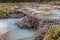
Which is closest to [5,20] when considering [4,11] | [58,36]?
[4,11]

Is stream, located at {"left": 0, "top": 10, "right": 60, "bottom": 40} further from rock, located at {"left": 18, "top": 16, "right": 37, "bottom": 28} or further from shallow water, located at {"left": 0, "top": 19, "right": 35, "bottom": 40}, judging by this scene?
rock, located at {"left": 18, "top": 16, "right": 37, "bottom": 28}

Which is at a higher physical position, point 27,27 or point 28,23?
point 28,23

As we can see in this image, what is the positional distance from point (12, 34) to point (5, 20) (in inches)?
117

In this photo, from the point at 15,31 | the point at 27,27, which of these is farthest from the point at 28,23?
the point at 15,31

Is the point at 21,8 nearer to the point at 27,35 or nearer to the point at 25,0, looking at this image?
the point at 25,0

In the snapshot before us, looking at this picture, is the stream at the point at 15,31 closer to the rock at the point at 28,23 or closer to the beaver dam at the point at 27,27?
the beaver dam at the point at 27,27

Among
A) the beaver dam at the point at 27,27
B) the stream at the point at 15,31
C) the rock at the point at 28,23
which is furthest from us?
the rock at the point at 28,23

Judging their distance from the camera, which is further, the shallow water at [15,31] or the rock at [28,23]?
the rock at [28,23]

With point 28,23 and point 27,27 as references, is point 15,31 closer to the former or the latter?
point 27,27

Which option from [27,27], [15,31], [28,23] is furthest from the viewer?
[28,23]

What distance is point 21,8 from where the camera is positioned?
47.3ft

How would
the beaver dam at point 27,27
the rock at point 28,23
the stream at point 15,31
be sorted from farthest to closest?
the rock at point 28,23 → the stream at point 15,31 → the beaver dam at point 27,27

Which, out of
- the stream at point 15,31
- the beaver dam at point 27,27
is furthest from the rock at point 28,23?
the stream at point 15,31

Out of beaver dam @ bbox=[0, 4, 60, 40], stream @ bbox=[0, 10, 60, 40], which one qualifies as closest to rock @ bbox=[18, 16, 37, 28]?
beaver dam @ bbox=[0, 4, 60, 40]
